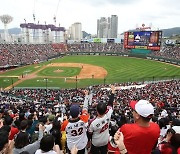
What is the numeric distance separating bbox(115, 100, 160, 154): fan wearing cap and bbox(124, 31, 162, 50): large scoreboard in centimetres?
6598

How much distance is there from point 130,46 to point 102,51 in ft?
79.7

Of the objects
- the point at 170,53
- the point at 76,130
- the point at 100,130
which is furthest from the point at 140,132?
the point at 170,53

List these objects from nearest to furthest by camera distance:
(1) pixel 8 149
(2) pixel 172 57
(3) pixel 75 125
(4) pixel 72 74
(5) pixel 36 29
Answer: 1. (1) pixel 8 149
2. (3) pixel 75 125
3. (4) pixel 72 74
4. (2) pixel 172 57
5. (5) pixel 36 29

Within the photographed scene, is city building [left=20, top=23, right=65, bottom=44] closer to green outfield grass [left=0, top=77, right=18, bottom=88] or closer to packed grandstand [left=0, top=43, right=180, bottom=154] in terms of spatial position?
packed grandstand [left=0, top=43, right=180, bottom=154]

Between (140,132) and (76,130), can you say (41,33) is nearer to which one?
(76,130)

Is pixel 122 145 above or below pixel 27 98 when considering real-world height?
above

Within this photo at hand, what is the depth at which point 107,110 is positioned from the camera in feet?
20.1

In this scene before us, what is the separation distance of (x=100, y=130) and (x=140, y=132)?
7.11ft

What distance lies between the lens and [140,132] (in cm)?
385

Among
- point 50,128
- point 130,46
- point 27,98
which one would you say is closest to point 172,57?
point 130,46

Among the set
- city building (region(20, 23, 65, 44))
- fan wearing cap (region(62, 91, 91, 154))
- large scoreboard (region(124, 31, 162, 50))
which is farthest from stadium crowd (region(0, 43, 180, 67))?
fan wearing cap (region(62, 91, 91, 154))

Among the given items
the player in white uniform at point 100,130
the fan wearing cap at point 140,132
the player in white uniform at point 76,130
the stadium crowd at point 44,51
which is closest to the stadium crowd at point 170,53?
the stadium crowd at point 44,51

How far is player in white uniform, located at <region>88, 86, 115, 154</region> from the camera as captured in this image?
5797mm

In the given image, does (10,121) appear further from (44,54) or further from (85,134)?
(44,54)
